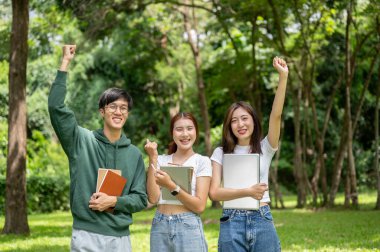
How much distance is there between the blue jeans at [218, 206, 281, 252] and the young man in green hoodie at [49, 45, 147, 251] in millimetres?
537

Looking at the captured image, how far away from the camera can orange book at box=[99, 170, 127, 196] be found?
3.49 meters

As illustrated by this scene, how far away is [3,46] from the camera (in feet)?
43.1

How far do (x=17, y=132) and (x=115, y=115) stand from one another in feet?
25.9

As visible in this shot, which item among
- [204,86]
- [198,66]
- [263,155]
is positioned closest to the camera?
[263,155]

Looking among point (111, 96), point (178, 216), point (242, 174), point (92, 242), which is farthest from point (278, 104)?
point (92, 242)

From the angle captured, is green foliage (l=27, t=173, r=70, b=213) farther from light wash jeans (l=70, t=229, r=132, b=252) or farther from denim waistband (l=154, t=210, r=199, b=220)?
light wash jeans (l=70, t=229, r=132, b=252)

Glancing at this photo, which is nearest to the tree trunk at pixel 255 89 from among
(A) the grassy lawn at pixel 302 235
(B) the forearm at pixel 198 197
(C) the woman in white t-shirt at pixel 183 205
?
(A) the grassy lawn at pixel 302 235

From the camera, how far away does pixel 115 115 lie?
3758mm

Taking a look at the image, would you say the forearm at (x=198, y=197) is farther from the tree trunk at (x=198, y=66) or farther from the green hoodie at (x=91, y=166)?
the tree trunk at (x=198, y=66)

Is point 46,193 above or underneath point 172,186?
underneath

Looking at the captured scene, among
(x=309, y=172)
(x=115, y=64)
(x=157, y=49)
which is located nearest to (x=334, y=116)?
(x=309, y=172)

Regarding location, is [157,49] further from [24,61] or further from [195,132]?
[195,132]

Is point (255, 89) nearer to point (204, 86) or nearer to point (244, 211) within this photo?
point (204, 86)

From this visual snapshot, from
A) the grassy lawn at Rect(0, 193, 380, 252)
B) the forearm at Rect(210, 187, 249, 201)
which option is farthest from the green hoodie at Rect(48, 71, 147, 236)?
the grassy lawn at Rect(0, 193, 380, 252)
